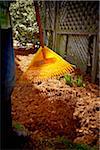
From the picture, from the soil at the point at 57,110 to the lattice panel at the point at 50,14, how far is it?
2.68 metres

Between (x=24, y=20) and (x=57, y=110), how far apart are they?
18.2 feet

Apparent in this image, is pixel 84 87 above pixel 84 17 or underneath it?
underneath

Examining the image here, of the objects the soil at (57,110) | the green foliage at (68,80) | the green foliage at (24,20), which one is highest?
the green foliage at (24,20)

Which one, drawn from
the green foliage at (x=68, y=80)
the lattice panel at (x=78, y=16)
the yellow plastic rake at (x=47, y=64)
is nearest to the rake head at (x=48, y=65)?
the yellow plastic rake at (x=47, y=64)

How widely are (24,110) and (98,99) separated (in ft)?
4.79

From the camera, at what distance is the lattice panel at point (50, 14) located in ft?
29.8

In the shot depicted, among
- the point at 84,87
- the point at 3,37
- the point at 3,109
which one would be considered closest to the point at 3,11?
the point at 3,37

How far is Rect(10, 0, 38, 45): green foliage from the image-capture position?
1027 cm

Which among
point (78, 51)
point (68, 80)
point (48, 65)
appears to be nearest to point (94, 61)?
point (68, 80)

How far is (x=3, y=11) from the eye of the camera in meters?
2.41

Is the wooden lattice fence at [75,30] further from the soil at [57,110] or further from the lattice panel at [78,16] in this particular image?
the soil at [57,110]

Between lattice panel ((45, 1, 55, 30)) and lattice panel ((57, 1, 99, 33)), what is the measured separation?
345 millimetres

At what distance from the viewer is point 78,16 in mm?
7914

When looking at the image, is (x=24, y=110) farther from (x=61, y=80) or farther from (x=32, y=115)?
(x=61, y=80)
